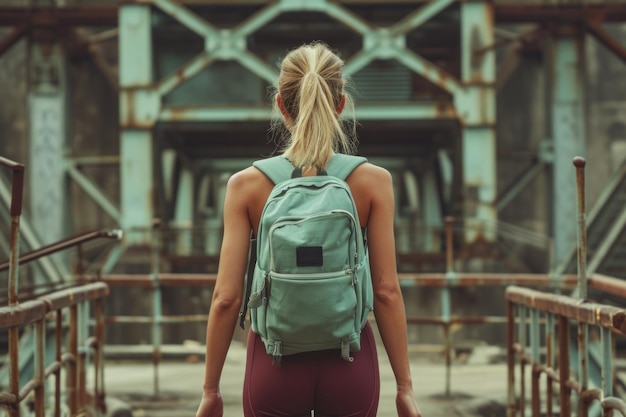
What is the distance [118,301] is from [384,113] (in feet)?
19.1

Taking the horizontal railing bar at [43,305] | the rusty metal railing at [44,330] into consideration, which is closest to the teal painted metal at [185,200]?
the rusty metal railing at [44,330]

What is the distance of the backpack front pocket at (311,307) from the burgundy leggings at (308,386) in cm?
9

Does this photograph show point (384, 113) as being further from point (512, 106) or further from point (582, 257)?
point (582, 257)

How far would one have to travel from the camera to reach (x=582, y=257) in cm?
531

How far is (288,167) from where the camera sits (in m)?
3.22

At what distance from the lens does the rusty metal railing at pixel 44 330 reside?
15.8 feet

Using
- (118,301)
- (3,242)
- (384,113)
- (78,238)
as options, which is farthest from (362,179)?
(384,113)

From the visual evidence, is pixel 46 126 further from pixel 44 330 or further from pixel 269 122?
pixel 44 330

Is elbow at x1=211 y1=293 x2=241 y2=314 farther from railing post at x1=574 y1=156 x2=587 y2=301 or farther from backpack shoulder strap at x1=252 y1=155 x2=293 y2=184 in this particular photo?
railing post at x1=574 y1=156 x2=587 y2=301

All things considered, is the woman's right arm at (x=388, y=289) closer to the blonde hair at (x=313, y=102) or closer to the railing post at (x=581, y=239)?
the blonde hair at (x=313, y=102)

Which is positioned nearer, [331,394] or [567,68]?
[331,394]

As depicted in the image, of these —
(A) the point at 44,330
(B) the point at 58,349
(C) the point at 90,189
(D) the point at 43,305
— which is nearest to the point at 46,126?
(C) the point at 90,189

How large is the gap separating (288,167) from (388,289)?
19.1 inches

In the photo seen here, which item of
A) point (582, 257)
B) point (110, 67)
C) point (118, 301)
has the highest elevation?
point (110, 67)
